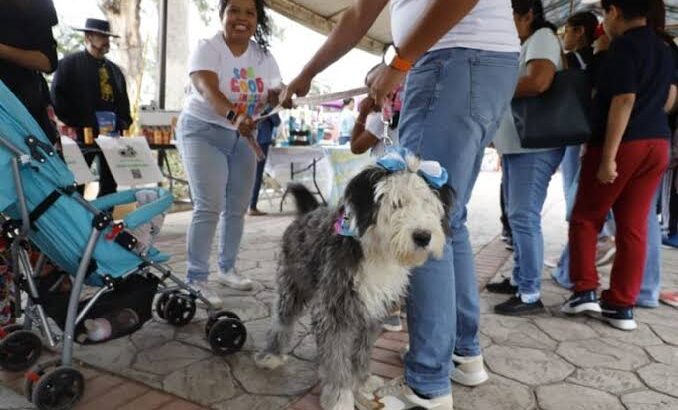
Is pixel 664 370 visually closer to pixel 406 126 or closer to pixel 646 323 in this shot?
pixel 646 323

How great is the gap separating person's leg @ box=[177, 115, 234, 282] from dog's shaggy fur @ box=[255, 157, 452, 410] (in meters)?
1.00

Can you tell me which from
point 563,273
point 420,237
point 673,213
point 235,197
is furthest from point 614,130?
point 673,213

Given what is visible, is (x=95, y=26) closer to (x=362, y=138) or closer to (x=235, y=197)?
(x=235, y=197)

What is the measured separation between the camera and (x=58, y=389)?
5.78 ft

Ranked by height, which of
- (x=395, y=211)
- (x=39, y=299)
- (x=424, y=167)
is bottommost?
(x=39, y=299)

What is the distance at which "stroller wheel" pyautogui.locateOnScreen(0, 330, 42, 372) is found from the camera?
202cm

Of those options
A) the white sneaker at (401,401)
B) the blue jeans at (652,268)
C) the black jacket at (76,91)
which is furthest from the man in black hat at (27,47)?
the blue jeans at (652,268)

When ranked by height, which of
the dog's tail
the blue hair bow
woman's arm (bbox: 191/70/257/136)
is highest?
woman's arm (bbox: 191/70/257/136)

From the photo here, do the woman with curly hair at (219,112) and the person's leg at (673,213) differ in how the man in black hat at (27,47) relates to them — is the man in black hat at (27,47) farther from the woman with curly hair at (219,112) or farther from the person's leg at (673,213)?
the person's leg at (673,213)

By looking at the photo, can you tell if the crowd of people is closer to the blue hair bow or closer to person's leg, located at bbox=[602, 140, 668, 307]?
person's leg, located at bbox=[602, 140, 668, 307]

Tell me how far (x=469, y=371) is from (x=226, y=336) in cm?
115

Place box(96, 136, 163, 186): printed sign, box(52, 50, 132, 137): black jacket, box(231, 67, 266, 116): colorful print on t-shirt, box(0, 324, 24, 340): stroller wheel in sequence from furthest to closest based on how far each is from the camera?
box(52, 50, 132, 137): black jacket
box(96, 136, 163, 186): printed sign
box(231, 67, 266, 116): colorful print on t-shirt
box(0, 324, 24, 340): stroller wheel

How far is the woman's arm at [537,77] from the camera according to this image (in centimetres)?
252

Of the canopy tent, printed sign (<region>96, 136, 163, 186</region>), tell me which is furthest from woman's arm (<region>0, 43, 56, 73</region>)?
the canopy tent
